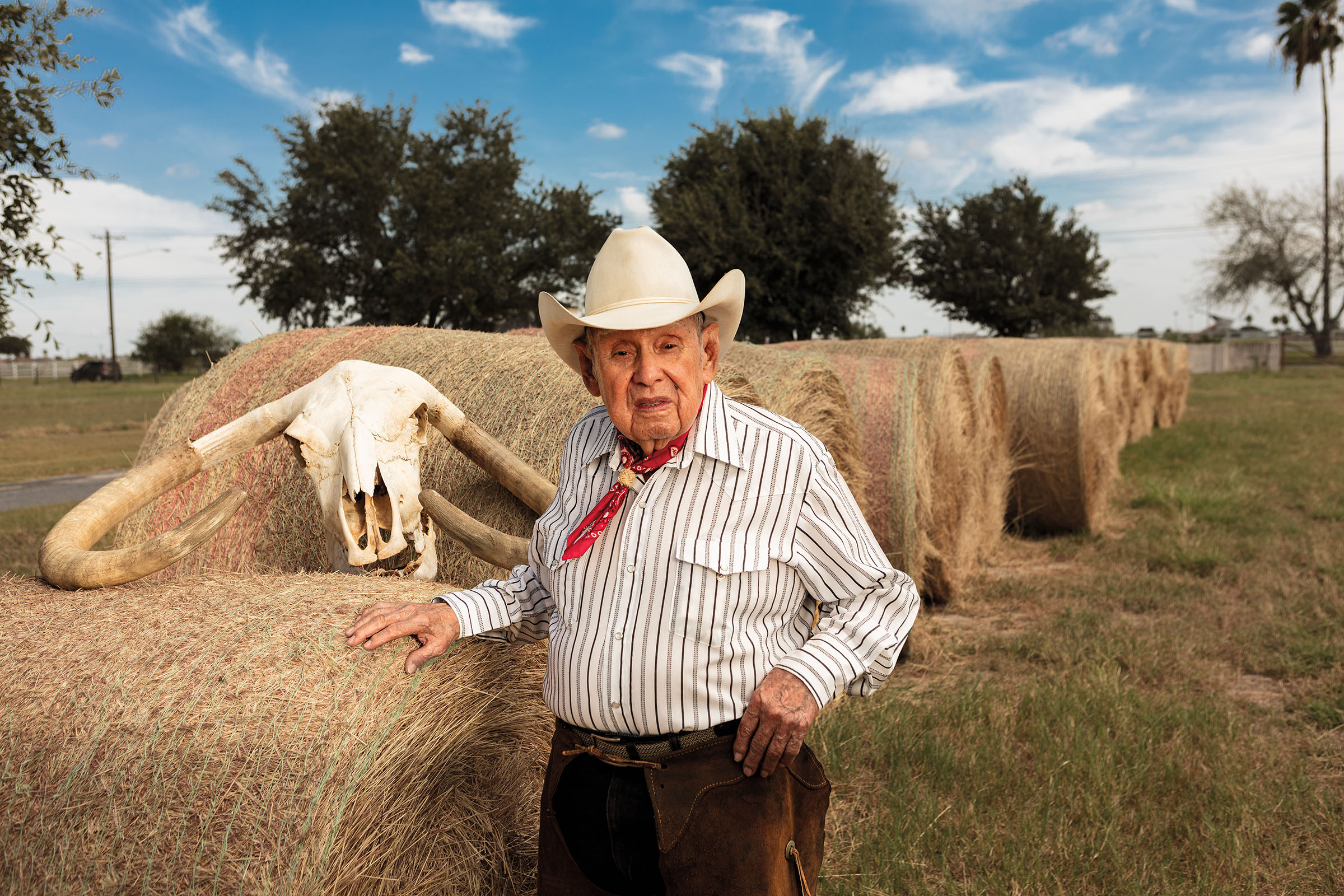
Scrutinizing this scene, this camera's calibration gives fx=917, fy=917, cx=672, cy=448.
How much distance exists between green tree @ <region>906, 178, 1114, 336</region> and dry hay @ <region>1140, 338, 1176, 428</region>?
15.7 meters

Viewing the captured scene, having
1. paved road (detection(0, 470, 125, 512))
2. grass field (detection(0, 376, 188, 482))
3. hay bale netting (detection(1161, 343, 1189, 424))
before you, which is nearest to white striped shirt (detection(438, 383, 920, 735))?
grass field (detection(0, 376, 188, 482))

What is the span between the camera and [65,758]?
2.04m

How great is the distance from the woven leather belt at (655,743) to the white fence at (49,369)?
4819 centimetres

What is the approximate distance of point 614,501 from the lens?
82.0 inches

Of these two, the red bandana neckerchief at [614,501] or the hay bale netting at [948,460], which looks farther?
the hay bale netting at [948,460]

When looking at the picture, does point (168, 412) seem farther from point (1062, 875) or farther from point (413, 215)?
point (413, 215)

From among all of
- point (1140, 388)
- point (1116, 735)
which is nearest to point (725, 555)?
point (1116, 735)

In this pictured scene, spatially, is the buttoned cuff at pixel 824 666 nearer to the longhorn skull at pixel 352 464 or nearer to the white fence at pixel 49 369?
the longhorn skull at pixel 352 464

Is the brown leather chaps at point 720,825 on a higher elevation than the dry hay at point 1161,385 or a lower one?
lower

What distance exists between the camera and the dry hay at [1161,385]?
62.5 ft

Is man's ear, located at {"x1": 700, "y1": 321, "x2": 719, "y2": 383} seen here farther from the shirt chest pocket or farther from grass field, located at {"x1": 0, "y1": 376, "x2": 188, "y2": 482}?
grass field, located at {"x1": 0, "y1": 376, "x2": 188, "y2": 482}

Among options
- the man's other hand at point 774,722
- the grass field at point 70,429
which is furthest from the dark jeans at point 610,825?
the grass field at point 70,429

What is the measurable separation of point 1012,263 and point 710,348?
37.2 meters

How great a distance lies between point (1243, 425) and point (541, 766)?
1890 centimetres
